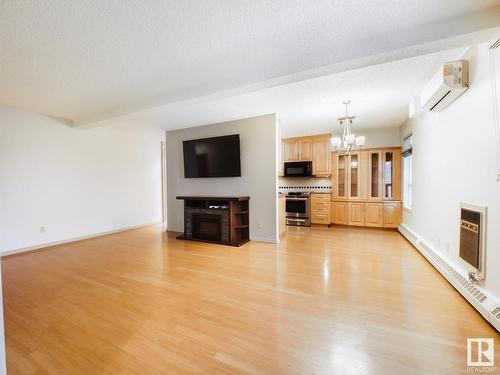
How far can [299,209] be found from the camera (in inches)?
221

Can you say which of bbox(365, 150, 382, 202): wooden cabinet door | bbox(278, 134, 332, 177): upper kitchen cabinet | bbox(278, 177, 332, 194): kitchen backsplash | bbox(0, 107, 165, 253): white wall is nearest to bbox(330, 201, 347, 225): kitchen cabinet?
bbox(278, 177, 332, 194): kitchen backsplash

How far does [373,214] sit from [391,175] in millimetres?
1012

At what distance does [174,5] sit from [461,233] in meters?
3.46

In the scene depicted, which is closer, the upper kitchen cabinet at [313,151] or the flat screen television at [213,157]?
the flat screen television at [213,157]

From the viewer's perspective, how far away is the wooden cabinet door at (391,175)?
498 centimetres

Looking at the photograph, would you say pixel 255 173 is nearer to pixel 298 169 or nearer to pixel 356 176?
pixel 298 169

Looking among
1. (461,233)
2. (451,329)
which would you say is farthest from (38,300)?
(461,233)

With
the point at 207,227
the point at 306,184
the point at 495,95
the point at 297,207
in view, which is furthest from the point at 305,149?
the point at 495,95

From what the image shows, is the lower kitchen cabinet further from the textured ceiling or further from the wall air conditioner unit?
the wall air conditioner unit

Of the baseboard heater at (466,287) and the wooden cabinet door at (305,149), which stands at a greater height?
the wooden cabinet door at (305,149)

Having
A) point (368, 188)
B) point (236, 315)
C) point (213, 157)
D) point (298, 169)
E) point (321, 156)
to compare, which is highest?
point (321, 156)

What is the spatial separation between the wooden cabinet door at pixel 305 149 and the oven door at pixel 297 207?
45.0 inches

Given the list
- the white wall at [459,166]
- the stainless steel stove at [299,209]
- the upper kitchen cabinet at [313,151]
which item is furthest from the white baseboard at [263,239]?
the white wall at [459,166]

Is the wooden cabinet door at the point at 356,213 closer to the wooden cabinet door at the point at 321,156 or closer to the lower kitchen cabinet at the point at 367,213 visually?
the lower kitchen cabinet at the point at 367,213
